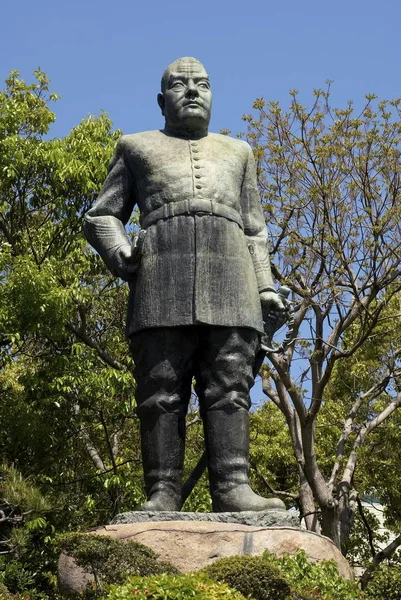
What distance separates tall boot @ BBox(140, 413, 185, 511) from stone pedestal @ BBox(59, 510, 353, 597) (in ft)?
1.08

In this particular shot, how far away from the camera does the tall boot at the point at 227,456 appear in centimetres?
665

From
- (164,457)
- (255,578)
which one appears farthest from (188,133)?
(255,578)

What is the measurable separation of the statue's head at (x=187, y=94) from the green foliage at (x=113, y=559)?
288 cm

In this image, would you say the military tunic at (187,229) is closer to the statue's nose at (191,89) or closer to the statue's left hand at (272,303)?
the statue's left hand at (272,303)

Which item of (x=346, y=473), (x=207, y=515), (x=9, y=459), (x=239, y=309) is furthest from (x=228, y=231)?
(x=346, y=473)

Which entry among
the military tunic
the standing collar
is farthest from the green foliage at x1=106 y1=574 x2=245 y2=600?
the standing collar

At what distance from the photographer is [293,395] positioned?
17328mm

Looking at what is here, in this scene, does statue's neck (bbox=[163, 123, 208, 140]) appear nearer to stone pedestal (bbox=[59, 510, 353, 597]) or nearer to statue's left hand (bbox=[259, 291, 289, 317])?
statue's left hand (bbox=[259, 291, 289, 317])

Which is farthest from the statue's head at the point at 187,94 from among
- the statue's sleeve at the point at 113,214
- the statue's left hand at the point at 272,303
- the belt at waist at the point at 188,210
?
the statue's left hand at the point at 272,303

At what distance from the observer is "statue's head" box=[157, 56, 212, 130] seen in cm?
728

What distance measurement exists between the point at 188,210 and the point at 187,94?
2.80ft

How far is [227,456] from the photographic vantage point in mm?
6746

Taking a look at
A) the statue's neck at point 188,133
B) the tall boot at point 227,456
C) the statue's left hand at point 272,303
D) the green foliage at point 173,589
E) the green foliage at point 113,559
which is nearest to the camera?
the green foliage at point 173,589

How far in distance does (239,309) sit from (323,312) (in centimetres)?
1097
